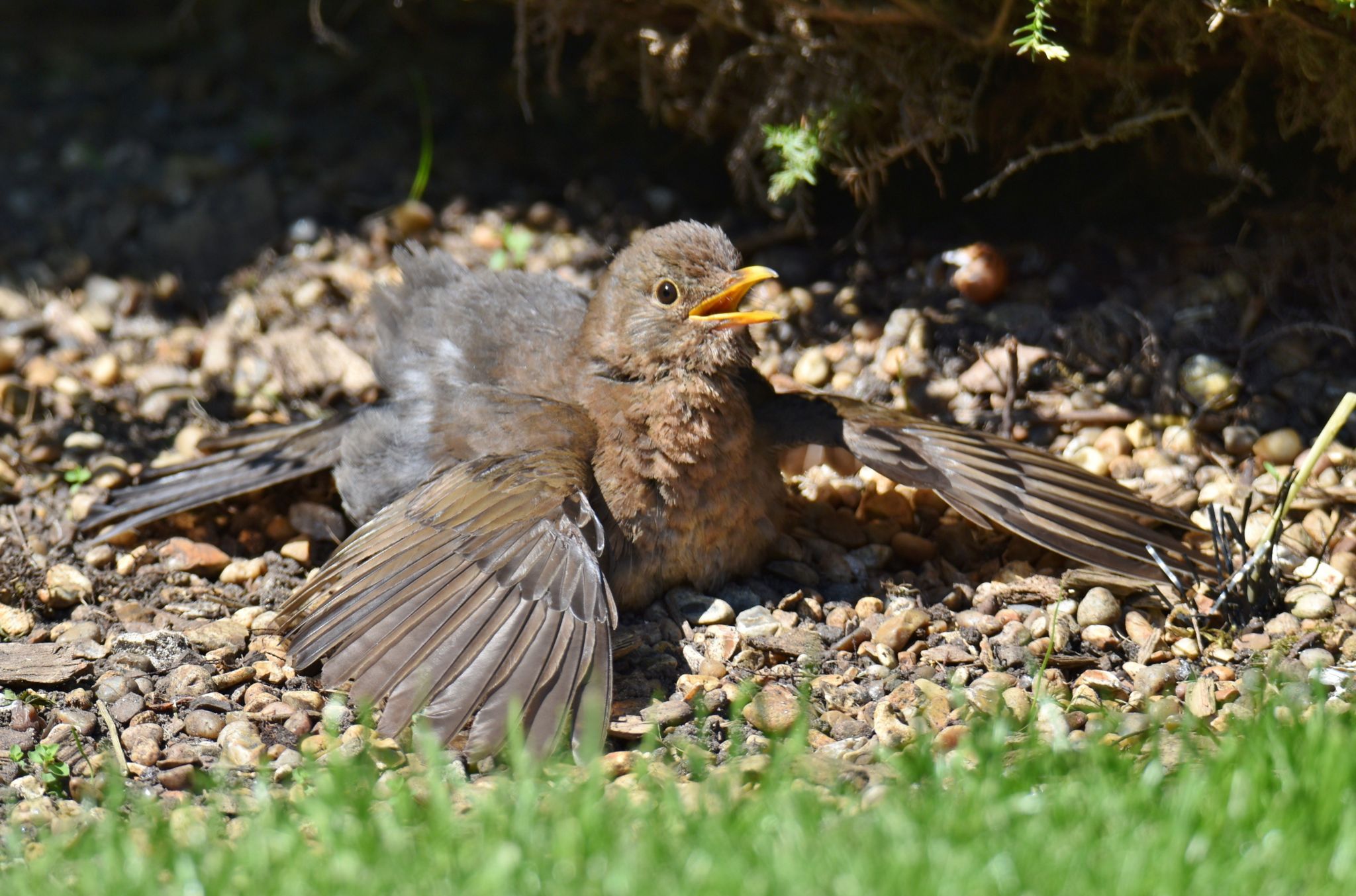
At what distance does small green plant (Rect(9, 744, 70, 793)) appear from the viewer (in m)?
3.73

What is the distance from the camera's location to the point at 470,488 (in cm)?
451

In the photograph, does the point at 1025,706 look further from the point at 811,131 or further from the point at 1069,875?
the point at 811,131

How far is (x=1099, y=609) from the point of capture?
4512 millimetres

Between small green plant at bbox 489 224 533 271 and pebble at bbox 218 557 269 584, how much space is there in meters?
2.03

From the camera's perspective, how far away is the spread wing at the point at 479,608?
3.87m

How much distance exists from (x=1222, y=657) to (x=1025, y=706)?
0.72 m

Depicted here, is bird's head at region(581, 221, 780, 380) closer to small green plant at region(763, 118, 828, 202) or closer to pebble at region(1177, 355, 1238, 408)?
small green plant at region(763, 118, 828, 202)

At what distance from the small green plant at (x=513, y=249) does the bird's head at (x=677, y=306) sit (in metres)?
1.80

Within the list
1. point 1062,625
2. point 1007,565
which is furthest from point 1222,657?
point 1007,565

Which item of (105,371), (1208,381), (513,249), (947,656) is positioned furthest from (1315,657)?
(105,371)

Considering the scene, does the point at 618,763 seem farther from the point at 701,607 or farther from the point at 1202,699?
the point at 1202,699

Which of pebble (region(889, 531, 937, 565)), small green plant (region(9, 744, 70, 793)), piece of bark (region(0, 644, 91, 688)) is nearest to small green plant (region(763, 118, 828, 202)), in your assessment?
pebble (region(889, 531, 937, 565))

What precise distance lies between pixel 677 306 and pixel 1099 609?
1665 mm

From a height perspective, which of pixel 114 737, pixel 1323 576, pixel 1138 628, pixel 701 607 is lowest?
pixel 114 737
